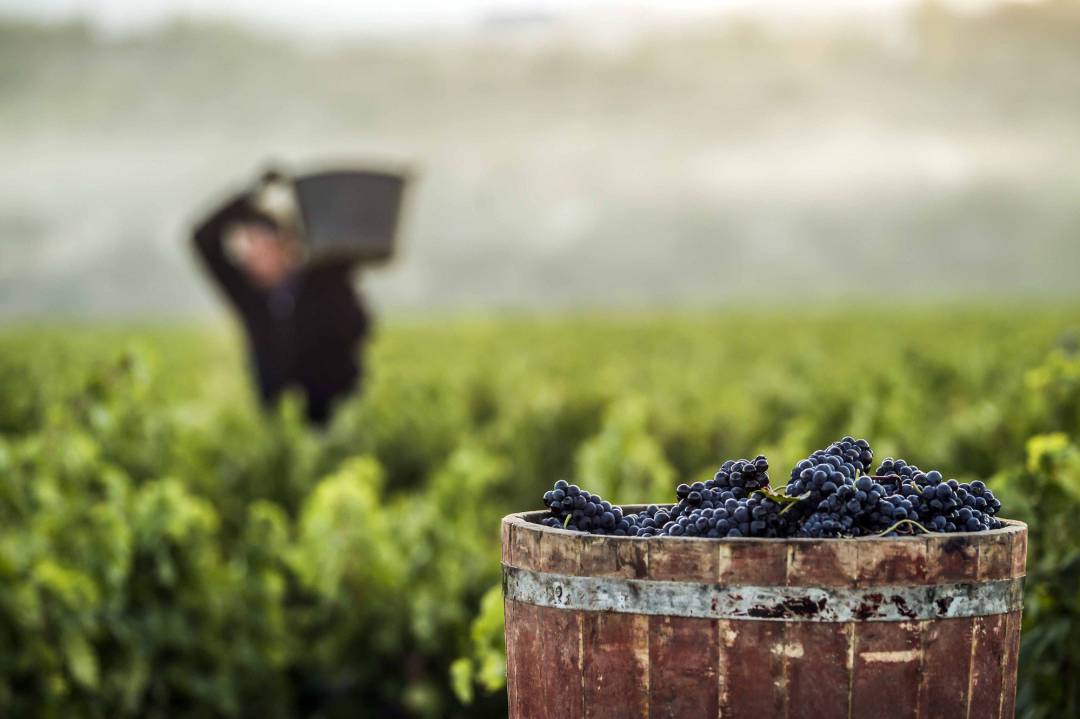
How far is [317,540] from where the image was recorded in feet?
17.4

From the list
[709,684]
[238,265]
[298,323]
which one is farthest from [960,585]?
[238,265]

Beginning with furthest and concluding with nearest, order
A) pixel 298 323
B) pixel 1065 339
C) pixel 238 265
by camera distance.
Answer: pixel 238 265, pixel 298 323, pixel 1065 339

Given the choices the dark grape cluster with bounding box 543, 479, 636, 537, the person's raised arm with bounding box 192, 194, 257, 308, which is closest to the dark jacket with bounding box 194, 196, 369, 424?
the person's raised arm with bounding box 192, 194, 257, 308

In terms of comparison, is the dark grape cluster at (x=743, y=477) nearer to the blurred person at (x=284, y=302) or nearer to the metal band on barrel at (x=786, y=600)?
the metal band on barrel at (x=786, y=600)

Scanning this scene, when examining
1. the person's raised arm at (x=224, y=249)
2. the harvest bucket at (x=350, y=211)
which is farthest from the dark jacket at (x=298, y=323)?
the harvest bucket at (x=350, y=211)

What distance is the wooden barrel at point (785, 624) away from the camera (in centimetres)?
228

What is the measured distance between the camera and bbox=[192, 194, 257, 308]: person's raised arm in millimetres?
9992

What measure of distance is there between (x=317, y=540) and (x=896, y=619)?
3343 mm

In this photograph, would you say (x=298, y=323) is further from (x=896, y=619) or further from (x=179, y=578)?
(x=896, y=619)

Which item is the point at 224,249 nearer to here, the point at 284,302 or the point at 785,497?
the point at 284,302

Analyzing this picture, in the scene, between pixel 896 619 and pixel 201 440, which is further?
pixel 201 440

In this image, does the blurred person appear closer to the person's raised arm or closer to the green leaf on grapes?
the person's raised arm

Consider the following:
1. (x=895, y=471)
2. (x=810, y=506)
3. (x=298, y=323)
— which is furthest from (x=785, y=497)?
(x=298, y=323)

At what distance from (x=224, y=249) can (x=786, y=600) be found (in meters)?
8.40
